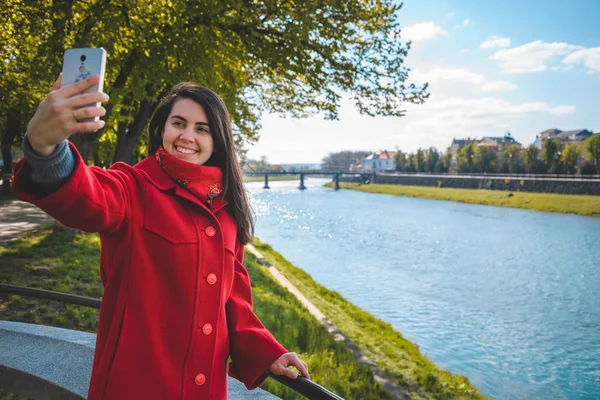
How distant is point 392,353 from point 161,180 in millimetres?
8845

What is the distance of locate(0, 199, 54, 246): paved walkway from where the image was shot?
11.1 m

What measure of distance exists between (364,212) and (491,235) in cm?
1438

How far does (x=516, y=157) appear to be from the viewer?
7494 cm

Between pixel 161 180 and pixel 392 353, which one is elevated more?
pixel 161 180

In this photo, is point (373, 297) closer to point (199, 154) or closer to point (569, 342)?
point (569, 342)

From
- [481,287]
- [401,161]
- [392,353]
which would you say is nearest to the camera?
[392,353]

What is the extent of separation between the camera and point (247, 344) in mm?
2037

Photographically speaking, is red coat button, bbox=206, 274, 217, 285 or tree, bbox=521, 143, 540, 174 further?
tree, bbox=521, 143, 540, 174

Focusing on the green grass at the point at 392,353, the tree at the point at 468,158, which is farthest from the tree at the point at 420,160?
the green grass at the point at 392,353

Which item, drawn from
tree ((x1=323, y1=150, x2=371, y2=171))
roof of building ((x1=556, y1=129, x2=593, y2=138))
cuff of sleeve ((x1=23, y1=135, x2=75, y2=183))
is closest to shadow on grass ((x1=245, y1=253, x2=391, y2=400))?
cuff of sleeve ((x1=23, y1=135, x2=75, y2=183))

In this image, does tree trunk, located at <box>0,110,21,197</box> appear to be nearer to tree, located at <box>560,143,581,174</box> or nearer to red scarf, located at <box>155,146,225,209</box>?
red scarf, located at <box>155,146,225,209</box>

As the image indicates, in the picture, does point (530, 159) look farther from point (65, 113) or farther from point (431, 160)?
point (65, 113)

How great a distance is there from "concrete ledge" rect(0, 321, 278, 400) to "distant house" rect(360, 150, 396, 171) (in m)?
142

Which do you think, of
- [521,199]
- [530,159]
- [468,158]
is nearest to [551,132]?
[468,158]
